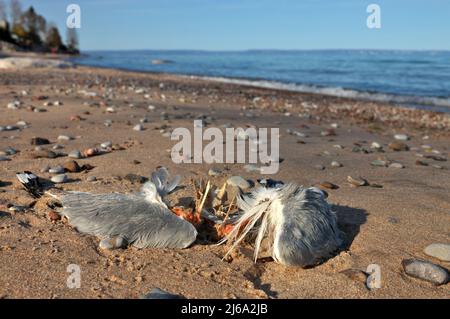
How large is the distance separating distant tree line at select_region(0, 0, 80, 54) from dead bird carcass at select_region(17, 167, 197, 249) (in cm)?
4828

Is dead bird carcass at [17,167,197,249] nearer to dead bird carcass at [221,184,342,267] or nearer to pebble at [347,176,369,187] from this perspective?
dead bird carcass at [221,184,342,267]

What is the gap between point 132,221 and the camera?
8.34 ft

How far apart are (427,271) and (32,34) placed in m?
55.9

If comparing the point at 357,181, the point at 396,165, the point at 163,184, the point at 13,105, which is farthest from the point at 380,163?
the point at 13,105

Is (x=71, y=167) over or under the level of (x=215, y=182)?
over

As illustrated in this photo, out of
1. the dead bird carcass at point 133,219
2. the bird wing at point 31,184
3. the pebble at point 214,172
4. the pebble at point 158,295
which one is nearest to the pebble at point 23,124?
the bird wing at point 31,184

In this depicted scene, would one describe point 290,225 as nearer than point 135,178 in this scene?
Yes

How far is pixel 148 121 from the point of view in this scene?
21.8ft

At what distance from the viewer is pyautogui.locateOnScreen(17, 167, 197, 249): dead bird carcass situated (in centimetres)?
248

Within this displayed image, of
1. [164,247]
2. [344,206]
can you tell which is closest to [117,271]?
[164,247]

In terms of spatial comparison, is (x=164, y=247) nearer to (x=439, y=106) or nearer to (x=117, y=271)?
(x=117, y=271)

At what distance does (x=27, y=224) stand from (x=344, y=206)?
82.1 inches

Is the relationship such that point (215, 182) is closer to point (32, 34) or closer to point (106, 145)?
point (106, 145)

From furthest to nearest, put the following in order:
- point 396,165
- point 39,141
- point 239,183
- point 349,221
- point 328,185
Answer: point 39,141 → point 396,165 → point 328,185 → point 239,183 → point 349,221
